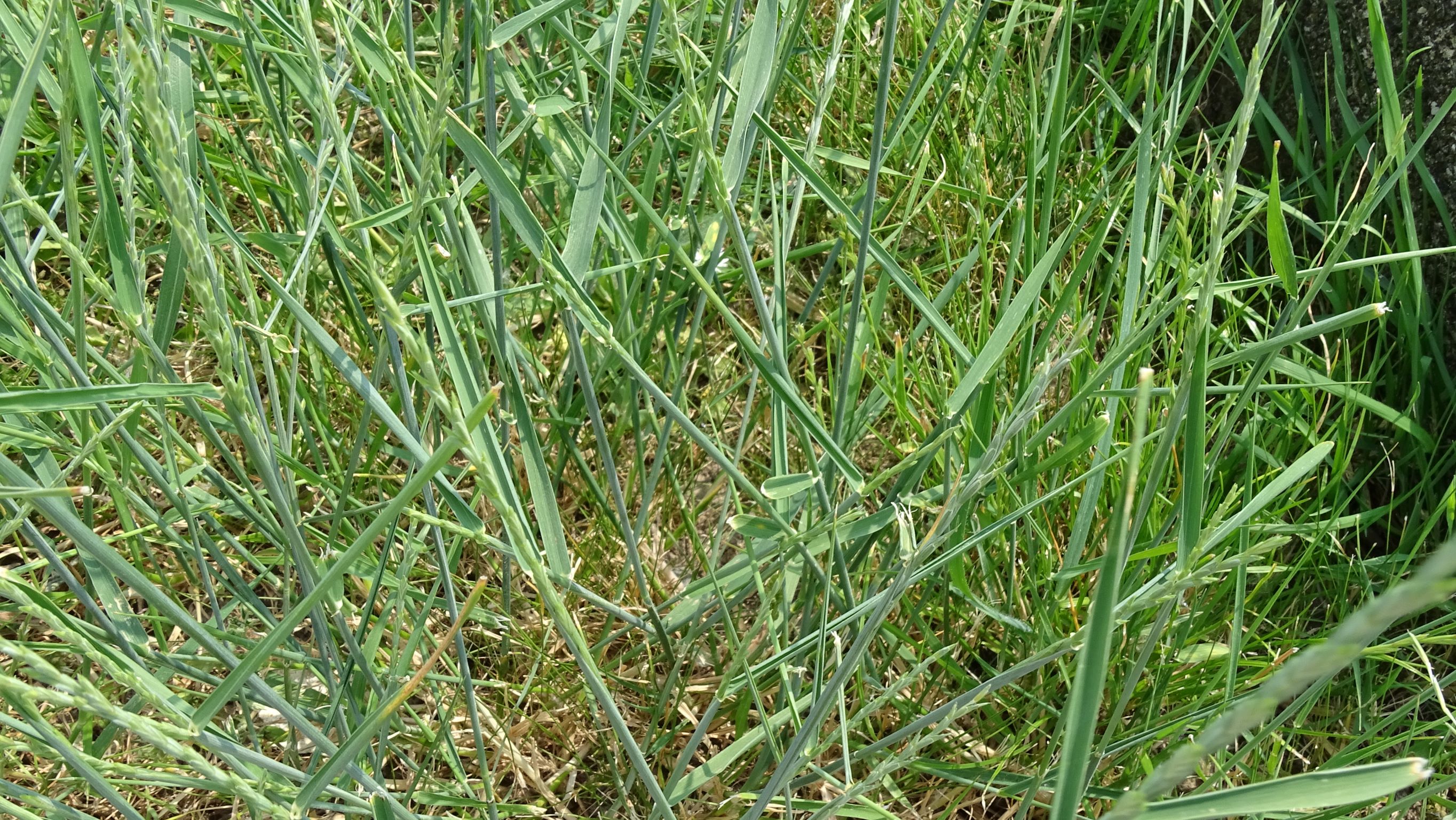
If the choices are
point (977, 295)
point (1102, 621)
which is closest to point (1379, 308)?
point (1102, 621)

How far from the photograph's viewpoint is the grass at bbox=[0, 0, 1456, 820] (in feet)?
1.72

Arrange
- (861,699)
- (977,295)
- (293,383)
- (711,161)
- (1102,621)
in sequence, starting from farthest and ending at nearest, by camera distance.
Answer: (977,295) < (861,699) < (293,383) < (711,161) < (1102,621)

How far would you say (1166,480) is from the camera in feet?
3.22

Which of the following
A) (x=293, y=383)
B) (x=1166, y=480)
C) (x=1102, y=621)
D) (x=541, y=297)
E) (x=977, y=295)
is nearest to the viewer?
(x=1102, y=621)

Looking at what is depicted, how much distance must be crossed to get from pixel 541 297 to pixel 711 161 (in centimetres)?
64

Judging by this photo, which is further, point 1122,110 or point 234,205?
point 234,205

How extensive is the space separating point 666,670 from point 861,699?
21 centimetres

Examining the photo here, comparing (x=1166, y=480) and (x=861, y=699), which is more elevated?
(x=1166, y=480)

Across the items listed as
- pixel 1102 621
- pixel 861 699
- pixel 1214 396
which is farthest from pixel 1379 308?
pixel 1214 396

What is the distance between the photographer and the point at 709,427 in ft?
3.70

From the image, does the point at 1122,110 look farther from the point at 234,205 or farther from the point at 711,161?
the point at 234,205

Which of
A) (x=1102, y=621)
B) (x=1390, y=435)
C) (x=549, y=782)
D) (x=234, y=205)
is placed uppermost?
(x=1102, y=621)

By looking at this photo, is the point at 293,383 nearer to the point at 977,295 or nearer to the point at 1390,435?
the point at 977,295

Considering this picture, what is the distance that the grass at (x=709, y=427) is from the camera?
1.72ft
